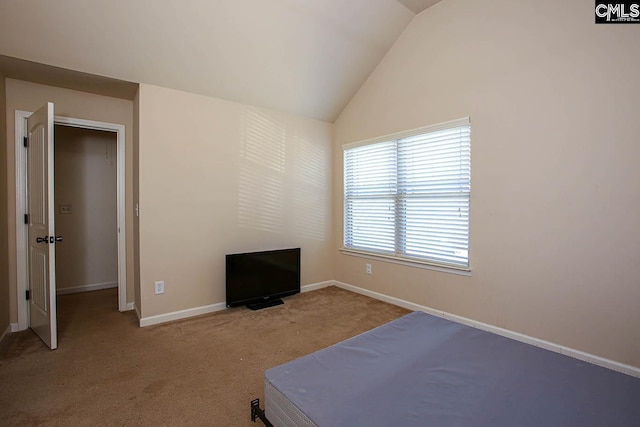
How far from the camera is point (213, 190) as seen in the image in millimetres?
3410

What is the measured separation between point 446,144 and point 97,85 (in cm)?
357

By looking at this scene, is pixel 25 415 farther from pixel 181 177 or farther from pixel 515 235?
pixel 515 235

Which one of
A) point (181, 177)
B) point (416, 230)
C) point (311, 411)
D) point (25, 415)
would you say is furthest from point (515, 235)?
point (25, 415)

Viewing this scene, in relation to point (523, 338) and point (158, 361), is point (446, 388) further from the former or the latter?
point (158, 361)

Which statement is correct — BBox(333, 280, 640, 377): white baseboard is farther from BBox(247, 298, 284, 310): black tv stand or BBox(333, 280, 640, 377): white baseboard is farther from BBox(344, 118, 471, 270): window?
BBox(247, 298, 284, 310): black tv stand

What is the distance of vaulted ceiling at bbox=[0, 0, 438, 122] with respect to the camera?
2.36 metres

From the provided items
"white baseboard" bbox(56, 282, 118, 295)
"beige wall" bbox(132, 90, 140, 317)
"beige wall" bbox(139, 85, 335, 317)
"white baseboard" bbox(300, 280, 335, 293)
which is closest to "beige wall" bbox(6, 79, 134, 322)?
"beige wall" bbox(132, 90, 140, 317)

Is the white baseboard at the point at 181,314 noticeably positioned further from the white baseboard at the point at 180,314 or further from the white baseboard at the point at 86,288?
the white baseboard at the point at 86,288

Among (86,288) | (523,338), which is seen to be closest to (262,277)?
(523,338)

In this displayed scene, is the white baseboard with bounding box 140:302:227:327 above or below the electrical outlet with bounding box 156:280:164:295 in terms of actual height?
below

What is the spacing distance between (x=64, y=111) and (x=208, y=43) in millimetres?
1694

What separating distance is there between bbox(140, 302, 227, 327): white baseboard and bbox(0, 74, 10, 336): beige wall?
115 centimetres

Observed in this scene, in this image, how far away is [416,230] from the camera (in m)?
3.43

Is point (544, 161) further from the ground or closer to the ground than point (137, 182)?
further from the ground
